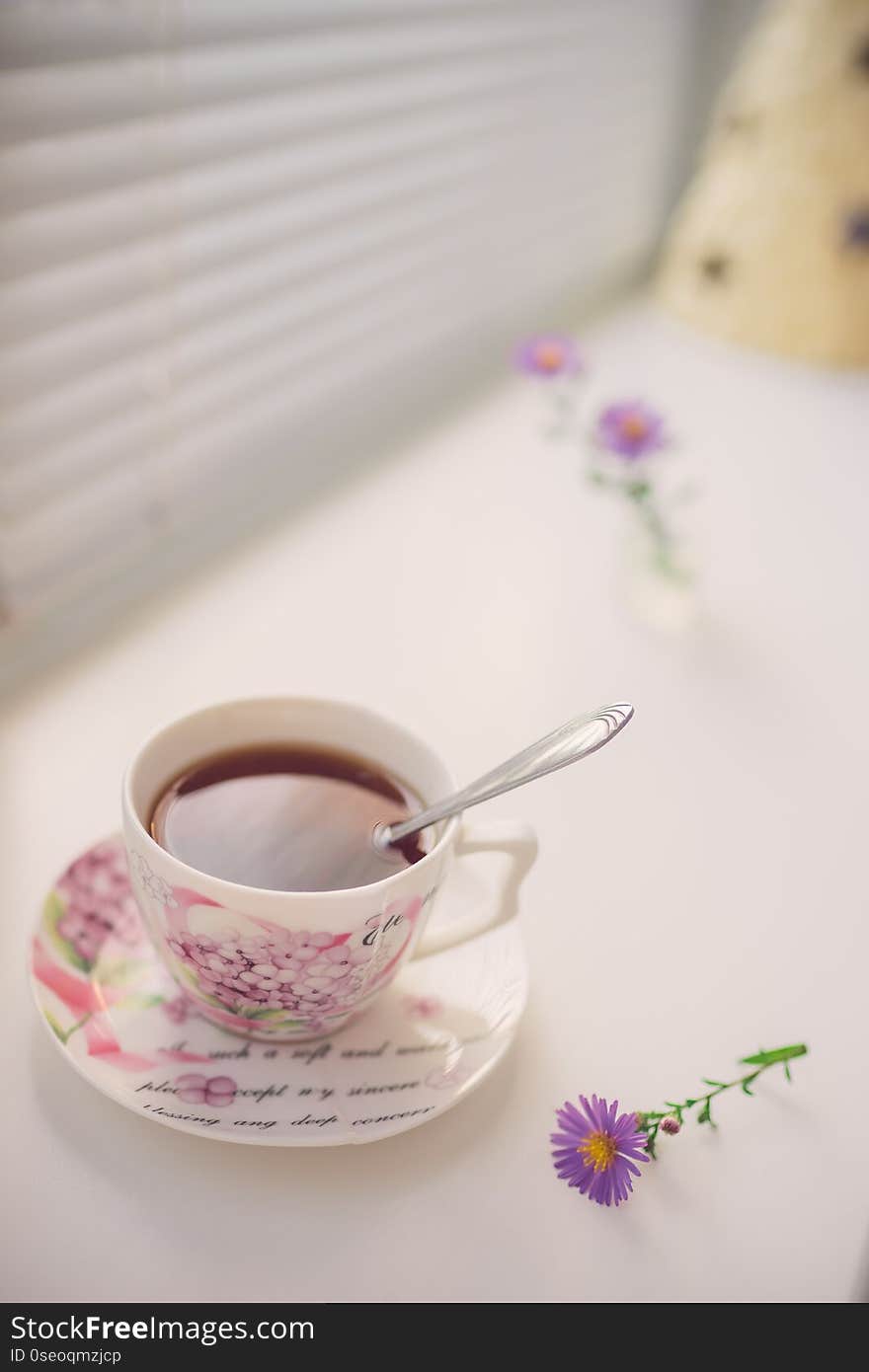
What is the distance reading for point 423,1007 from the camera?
0.46 metres

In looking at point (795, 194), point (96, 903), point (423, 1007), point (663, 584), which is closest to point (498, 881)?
point (423, 1007)

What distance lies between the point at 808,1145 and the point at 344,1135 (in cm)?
18

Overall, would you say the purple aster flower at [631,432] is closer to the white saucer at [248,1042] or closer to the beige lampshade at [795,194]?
the white saucer at [248,1042]

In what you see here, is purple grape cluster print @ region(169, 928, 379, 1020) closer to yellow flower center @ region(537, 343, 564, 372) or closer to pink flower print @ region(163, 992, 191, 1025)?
pink flower print @ region(163, 992, 191, 1025)

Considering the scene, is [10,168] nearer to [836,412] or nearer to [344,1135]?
[344,1135]

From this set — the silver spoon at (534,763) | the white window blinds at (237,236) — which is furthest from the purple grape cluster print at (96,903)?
the white window blinds at (237,236)

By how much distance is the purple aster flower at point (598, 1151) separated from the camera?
1.35 ft

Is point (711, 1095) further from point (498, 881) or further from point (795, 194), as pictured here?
point (795, 194)

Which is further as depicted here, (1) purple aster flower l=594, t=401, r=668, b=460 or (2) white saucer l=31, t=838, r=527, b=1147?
(1) purple aster flower l=594, t=401, r=668, b=460

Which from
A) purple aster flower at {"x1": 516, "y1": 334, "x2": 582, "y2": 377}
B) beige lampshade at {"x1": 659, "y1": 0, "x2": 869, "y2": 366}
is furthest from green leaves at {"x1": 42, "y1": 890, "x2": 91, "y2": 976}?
beige lampshade at {"x1": 659, "y1": 0, "x2": 869, "y2": 366}

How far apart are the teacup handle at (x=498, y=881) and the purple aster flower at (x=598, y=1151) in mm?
76

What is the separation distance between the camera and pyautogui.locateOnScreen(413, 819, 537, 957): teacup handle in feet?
1.40

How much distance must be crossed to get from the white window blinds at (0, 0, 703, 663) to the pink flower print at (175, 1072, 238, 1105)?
1.09 feet

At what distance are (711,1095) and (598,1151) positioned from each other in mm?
50
